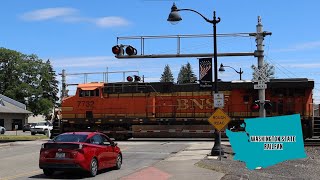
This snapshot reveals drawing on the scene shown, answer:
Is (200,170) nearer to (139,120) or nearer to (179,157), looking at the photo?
(179,157)

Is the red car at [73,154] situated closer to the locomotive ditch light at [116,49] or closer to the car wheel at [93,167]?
the car wheel at [93,167]

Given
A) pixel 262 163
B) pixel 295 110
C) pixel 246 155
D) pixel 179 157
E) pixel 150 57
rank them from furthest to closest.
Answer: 1. pixel 295 110
2. pixel 150 57
3. pixel 179 157
4. pixel 246 155
5. pixel 262 163

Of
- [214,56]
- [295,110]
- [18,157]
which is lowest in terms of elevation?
[18,157]

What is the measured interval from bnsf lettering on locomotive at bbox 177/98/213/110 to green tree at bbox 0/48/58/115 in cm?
6698

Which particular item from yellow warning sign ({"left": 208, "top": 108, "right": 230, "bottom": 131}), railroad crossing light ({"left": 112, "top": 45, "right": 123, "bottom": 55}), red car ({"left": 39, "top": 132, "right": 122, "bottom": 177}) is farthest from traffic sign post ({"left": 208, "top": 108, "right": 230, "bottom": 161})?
railroad crossing light ({"left": 112, "top": 45, "right": 123, "bottom": 55})

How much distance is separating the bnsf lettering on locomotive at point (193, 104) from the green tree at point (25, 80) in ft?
220

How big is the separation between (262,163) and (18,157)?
11.6 m

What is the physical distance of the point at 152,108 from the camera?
35.6 meters

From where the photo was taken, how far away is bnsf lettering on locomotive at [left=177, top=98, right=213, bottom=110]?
34.9m

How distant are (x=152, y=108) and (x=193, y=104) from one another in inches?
123

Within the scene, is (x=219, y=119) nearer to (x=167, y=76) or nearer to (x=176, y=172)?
(x=176, y=172)

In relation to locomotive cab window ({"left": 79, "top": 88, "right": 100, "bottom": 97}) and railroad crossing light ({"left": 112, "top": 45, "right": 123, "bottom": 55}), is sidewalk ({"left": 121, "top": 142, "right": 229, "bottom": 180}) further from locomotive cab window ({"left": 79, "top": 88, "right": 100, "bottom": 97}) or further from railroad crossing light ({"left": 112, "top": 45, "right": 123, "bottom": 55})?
locomotive cab window ({"left": 79, "top": 88, "right": 100, "bottom": 97})

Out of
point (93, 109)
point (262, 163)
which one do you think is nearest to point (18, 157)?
point (262, 163)

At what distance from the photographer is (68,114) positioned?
3656 cm
